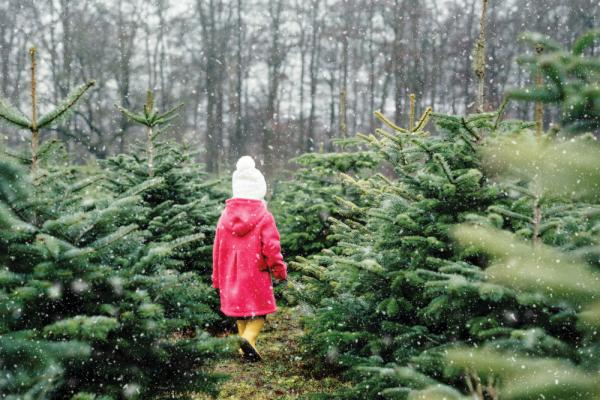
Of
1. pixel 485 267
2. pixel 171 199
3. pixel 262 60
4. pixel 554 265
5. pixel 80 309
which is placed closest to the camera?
pixel 554 265

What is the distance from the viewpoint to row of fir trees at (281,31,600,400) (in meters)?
1.03

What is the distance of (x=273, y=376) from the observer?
4.68 metres

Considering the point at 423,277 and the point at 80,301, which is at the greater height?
the point at 80,301

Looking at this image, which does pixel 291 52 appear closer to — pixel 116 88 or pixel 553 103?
pixel 116 88

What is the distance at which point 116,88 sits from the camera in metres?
25.8

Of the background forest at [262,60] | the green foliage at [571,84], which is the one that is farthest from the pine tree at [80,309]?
the background forest at [262,60]

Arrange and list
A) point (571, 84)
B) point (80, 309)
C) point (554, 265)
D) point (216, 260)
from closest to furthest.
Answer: point (554, 265)
point (571, 84)
point (80, 309)
point (216, 260)

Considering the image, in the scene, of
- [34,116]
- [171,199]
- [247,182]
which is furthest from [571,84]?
[171,199]

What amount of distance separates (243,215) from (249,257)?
1.48ft

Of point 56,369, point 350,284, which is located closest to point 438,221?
point 350,284

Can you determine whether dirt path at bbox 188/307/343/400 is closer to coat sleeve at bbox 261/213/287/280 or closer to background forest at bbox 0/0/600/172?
coat sleeve at bbox 261/213/287/280

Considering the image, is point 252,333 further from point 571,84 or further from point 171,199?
point 571,84

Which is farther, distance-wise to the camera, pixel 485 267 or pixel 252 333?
pixel 252 333

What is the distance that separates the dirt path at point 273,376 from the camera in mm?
4285
